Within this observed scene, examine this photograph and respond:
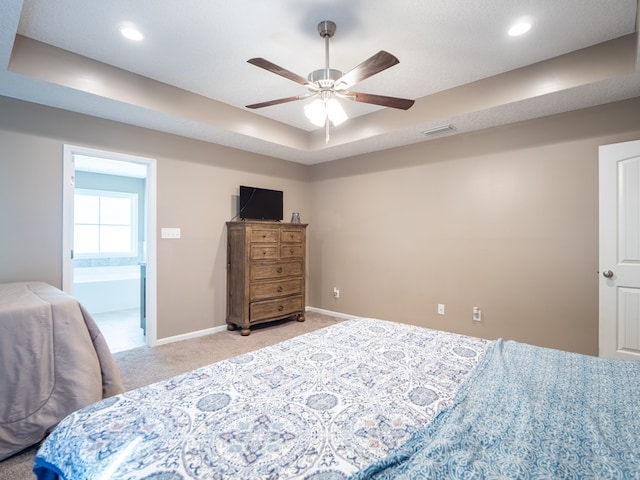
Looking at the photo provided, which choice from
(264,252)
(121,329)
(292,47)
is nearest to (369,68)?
(292,47)

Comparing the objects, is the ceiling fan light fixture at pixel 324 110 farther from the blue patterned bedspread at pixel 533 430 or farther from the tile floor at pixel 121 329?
the tile floor at pixel 121 329

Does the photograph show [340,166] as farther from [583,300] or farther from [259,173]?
[583,300]

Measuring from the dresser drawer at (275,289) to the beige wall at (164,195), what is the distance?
1.59 ft

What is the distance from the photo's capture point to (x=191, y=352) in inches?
134

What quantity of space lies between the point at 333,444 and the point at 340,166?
433 cm

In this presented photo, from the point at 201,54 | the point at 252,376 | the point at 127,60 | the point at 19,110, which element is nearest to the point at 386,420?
the point at 252,376

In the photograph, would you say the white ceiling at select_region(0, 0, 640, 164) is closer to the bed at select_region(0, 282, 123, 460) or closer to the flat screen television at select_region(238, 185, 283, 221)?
the flat screen television at select_region(238, 185, 283, 221)

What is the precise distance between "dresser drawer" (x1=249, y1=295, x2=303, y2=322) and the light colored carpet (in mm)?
183

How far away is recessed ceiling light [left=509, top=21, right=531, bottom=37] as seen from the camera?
7.30 feet

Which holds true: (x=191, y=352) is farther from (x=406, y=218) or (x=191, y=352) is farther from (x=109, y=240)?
(x=109, y=240)

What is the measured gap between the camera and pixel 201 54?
262 cm

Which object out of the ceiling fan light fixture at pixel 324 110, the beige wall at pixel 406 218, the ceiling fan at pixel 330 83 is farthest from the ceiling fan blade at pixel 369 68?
the beige wall at pixel 406 218

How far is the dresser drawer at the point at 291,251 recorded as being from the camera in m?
4.39

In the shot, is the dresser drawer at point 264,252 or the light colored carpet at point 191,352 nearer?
the light colored carpet at point 191,352
